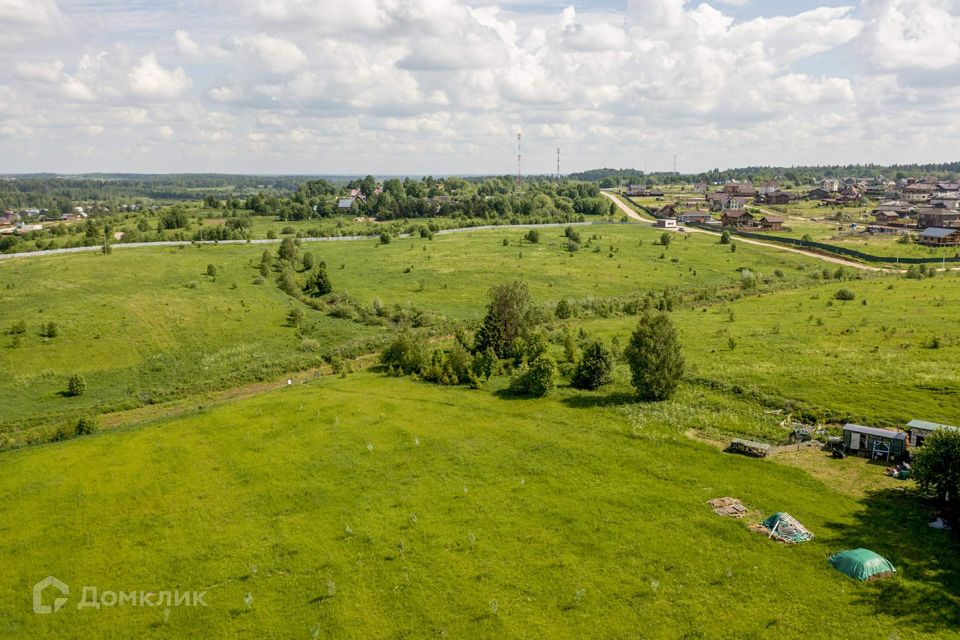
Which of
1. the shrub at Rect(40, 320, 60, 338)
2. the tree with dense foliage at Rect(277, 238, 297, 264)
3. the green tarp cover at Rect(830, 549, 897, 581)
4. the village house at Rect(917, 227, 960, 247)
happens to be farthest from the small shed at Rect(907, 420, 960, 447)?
the village house at Rect(917, 227, 960, 247)

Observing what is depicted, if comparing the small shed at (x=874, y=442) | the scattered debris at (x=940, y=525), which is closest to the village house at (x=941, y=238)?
the small shed at (x=874, y=442)

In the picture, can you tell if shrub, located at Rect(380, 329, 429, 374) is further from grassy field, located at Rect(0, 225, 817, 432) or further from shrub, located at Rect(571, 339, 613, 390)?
shrub, located at Rect(571, 339, 613, 390)

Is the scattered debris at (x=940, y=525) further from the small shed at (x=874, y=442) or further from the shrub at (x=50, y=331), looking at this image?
the shrub at (x=50, y=331)

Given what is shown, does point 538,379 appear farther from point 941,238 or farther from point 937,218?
point 937,218

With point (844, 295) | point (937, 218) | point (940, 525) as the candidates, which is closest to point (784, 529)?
point (940, 525)

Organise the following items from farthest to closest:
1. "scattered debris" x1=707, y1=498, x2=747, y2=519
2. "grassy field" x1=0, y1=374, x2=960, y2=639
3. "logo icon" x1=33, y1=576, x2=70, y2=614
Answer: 1. "scattered debris" x1=707, y1=498, x2=747, y2=519
2. "logo icon" x1=33, y1=576, x2=70, y2=614
3. "grassy field" x1=0, y1=374, x2=960, y2=639
